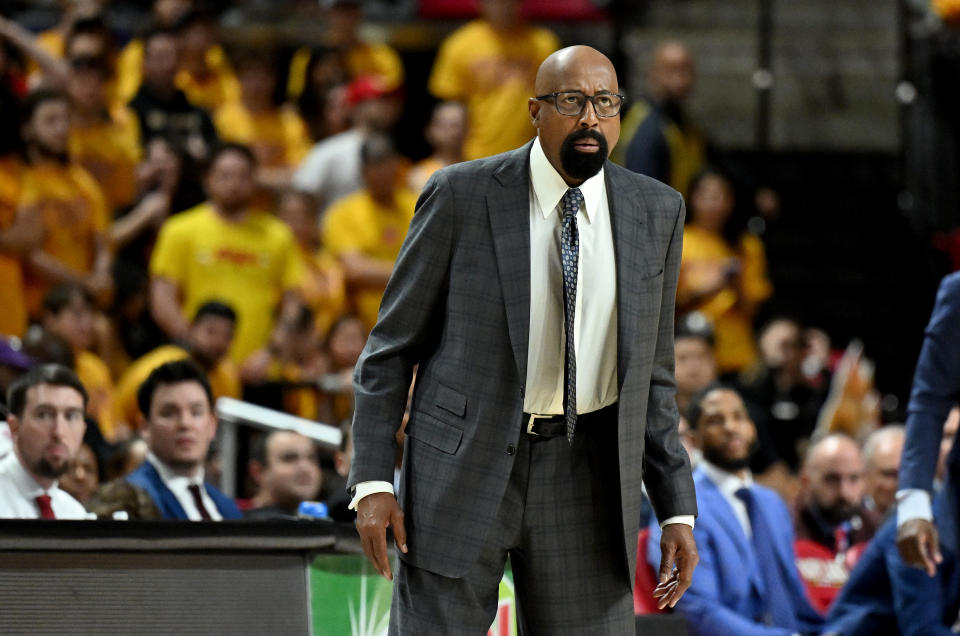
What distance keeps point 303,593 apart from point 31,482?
4.15 ft

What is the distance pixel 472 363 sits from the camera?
10.7ft

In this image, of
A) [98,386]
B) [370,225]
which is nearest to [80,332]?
[98,386]

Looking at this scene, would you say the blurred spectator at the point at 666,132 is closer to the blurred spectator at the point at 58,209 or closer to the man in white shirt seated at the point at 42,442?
the blurred spectator at the point at 58,209

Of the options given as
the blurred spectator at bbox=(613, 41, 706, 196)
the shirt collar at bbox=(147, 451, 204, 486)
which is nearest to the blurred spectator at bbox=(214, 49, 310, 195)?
the blurred spectator at bbox=(613, 41, 706, 196)

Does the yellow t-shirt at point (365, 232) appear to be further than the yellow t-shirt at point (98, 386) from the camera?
Yes

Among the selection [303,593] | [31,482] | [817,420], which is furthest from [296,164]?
[303,593]

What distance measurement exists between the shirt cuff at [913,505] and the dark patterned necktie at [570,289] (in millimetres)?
1854

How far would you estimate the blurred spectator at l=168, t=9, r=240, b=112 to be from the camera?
10562 mm

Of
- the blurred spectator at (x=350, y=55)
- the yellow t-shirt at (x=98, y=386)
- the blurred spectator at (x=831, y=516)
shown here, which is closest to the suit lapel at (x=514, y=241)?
the blurred spectator at (x=831, y=516)

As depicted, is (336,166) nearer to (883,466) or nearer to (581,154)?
(883,466)

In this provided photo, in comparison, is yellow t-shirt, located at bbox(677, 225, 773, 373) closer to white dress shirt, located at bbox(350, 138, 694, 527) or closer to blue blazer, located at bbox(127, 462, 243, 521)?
blue blazer, located at bbox(127, 462, 243, 521)

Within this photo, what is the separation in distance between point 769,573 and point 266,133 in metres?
5.59

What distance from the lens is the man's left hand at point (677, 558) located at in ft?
10.9

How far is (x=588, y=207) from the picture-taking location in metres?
3.33
